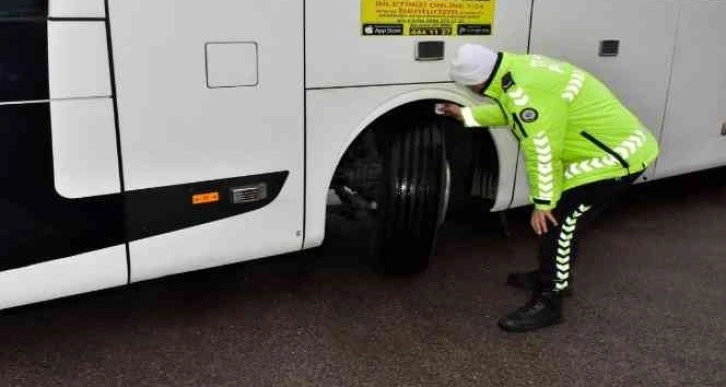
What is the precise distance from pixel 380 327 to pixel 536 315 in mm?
726

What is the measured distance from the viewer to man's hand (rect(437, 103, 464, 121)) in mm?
3471

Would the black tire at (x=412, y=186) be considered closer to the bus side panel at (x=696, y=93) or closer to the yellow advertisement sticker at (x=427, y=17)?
the yellow advertisement sticker at (x=427, y=17)

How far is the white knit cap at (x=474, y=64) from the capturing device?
301 cm

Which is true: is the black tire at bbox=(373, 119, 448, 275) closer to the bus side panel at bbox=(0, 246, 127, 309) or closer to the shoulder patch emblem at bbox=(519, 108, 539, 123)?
the shoulder patch emblem at bbox=(519, 108, 539, 123)

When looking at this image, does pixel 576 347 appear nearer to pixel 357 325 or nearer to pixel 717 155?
pixel 357 325

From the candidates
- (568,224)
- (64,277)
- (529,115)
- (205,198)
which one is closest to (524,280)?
(568,224)

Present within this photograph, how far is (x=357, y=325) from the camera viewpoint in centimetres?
343

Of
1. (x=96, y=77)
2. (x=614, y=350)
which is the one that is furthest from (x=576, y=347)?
(x=96, y=77)

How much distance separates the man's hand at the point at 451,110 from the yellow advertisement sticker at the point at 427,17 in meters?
0.33

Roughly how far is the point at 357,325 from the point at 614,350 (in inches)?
44.9

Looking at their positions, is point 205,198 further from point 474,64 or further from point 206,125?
point 474,64

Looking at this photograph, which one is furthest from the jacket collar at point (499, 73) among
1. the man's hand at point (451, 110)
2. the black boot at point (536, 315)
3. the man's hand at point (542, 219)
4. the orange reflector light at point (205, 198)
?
the orange reflector light at point (205, 198)

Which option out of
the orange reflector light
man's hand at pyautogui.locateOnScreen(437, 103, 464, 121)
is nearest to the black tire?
man's hand at pyautogui.locateOnScreen(437, 103, 464, 121)

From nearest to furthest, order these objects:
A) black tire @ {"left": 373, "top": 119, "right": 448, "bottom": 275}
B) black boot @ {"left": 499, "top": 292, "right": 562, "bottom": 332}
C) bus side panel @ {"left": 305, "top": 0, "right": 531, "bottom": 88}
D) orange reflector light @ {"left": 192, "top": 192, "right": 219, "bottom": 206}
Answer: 1. orange reflector light @ {"left": 192, "top": 192, "right": 219, "bottom": 206}
2. bus side panel @ {"left": 305, "top": 0, "right": 531, "bottom": 88}
3. black boot @ {"left": 499, "top": 292, "right": 562, "bottom": 332}
4. black tire @ {"left": 373, "top": 119, "right": 448, "bottom": 275}
